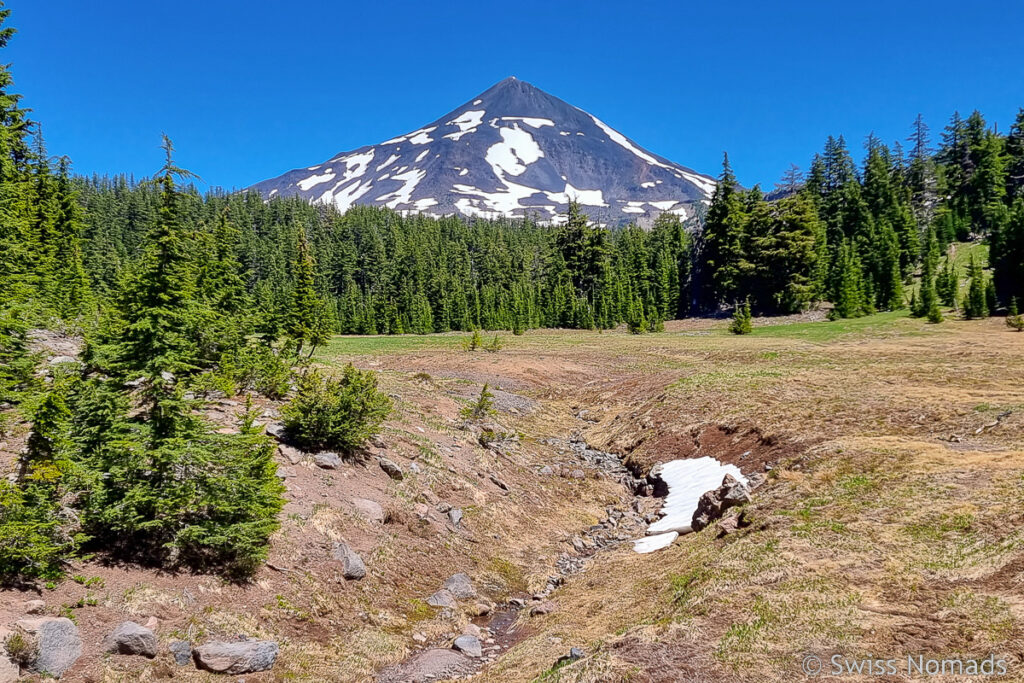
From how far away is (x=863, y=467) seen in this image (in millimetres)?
12445

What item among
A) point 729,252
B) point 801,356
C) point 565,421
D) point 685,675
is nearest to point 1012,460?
point 685,675

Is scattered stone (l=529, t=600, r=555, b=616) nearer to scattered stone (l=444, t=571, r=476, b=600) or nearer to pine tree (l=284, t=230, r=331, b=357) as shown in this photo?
scattered stone (l=444, t=571, r=476, b=600)

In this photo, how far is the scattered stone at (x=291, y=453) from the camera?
44.7ft

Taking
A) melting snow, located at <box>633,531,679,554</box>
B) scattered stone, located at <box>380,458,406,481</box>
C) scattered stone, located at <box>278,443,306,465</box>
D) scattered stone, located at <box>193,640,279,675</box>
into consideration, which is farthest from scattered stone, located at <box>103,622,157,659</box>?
melting snow, located at <box>633,531,679,554</box>

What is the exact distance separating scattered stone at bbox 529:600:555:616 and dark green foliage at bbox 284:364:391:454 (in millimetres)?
6123

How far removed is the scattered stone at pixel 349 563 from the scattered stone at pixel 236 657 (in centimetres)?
249

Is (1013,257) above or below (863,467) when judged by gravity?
above

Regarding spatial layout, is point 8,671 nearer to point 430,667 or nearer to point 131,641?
point 131,641

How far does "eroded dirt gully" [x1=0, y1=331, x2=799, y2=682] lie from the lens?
329 inches

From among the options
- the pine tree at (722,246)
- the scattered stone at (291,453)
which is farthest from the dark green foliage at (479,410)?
the pine tree at (722,246)

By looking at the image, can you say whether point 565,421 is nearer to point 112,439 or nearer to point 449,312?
point 112,439

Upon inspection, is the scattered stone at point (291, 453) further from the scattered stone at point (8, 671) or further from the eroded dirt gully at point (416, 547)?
the scattered stone at point (8, 671)

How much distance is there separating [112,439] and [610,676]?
7.80 meters

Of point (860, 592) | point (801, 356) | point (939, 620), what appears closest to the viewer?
point (939, 620)
